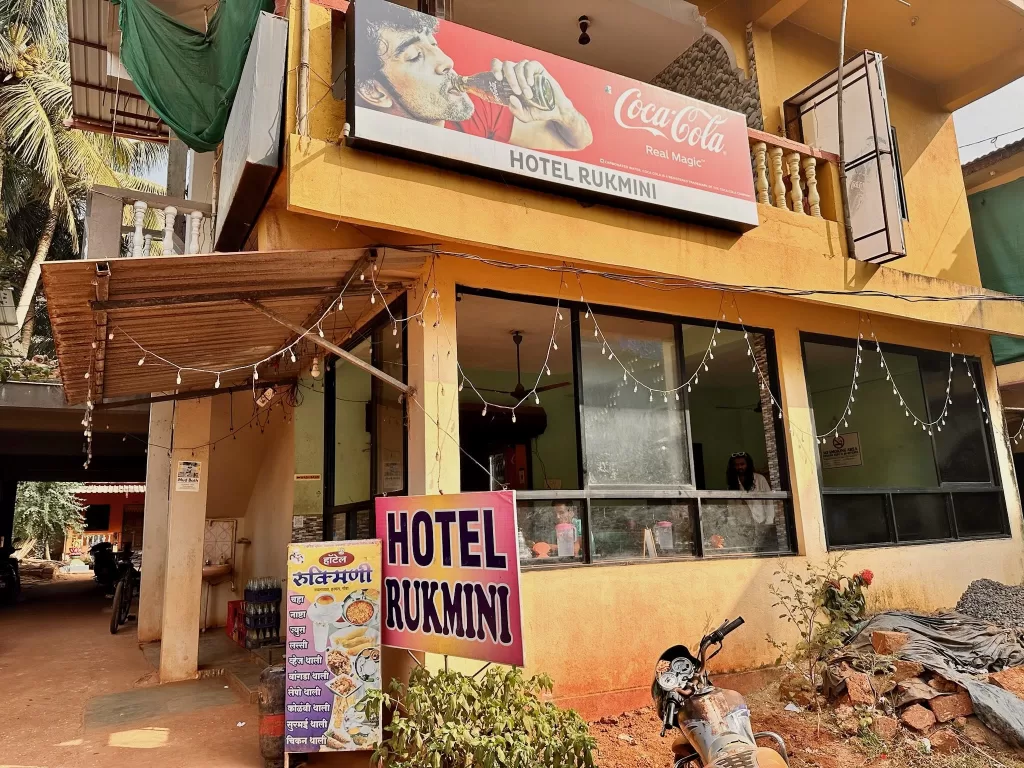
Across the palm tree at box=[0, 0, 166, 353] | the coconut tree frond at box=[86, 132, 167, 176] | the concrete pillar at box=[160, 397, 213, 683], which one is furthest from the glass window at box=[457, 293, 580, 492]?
the coconut tree frond at box=[86, 132, 167, 176]

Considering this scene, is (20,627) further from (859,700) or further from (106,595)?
(859,700)

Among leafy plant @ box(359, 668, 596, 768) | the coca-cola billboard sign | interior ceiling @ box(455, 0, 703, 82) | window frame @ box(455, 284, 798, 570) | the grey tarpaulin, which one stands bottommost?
the grey tarpaulin

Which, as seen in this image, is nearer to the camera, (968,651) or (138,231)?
(138,231)

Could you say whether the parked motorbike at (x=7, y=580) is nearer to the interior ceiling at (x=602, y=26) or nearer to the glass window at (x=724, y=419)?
the glass window at (x=724, y=419)

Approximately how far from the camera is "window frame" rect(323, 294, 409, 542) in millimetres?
5434

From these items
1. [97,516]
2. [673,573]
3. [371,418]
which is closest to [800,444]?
[673,573]

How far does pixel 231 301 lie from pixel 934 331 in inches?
311

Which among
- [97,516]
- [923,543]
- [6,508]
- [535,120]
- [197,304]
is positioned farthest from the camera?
[97,516]

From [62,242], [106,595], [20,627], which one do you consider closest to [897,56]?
[20,627]

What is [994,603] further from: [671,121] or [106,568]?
[106,568]

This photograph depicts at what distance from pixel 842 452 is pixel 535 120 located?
23.4 feet

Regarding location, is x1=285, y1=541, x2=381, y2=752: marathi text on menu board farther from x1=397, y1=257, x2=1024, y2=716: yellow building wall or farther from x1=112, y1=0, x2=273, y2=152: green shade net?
x1=112, y1=0, x2=273, y2=152: green shade net

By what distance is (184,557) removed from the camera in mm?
7188

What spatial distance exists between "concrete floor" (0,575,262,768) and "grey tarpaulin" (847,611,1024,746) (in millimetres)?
4922
